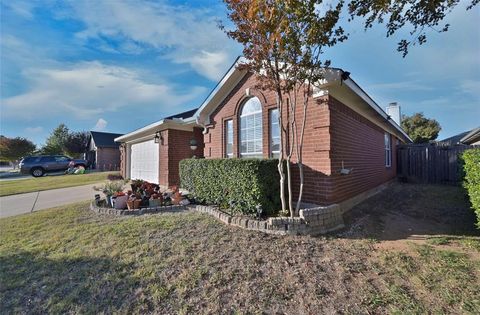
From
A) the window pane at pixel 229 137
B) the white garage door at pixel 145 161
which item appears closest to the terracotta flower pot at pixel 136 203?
the window pane at pixel 229 137

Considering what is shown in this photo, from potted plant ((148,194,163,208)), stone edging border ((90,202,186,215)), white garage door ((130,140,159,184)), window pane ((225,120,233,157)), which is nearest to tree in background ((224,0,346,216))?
window pane ((225,120,233,157))

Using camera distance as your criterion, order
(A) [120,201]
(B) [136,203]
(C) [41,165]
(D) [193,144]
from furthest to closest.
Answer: (C) [41,165], (D) [193,144], (A) [120,201], (B) [136,203]

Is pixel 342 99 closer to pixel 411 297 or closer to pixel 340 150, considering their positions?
pixel 340 150

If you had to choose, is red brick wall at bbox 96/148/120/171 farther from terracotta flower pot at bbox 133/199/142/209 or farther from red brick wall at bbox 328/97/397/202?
red brick wall at bbox 328/97/397/202

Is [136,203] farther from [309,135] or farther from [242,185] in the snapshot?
[309,135]

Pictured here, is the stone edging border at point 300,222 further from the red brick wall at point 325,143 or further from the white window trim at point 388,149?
the white window trim at point 388,149

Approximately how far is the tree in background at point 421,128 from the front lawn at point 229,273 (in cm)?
2922

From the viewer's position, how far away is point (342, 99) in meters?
→ 6.52

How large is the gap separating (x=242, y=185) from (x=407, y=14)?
4954 millimetres

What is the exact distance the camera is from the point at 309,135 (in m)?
6.06

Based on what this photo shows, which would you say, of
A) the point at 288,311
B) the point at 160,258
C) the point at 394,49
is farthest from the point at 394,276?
the point at 394,49

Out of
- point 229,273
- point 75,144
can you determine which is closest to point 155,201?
point 229,273

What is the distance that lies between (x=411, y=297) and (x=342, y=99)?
5106 mm

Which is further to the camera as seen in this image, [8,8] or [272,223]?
[8,8]
